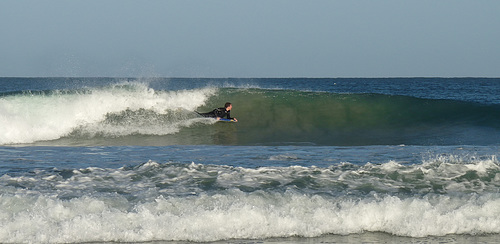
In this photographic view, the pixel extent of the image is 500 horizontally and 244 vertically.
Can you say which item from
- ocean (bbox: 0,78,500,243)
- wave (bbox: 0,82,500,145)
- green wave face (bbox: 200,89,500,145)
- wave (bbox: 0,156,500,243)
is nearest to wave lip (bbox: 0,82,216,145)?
wave (bbox: 0,82,500,145)

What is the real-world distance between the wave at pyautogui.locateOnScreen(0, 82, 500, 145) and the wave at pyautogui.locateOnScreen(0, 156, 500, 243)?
22.4 ft

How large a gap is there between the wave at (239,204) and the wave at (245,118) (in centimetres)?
684

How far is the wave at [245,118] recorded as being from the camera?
15.3 meters

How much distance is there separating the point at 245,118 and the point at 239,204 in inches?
505

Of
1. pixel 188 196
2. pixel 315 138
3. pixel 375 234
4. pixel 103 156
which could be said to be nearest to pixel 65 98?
pixel 315 138

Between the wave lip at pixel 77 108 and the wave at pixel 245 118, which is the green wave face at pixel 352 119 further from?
the wave lip at pixel 77 108

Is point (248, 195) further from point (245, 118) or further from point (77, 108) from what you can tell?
point (245, 118)

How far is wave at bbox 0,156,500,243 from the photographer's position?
18.9 ft

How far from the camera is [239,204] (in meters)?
6.15

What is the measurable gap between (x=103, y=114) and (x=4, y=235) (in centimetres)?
1210

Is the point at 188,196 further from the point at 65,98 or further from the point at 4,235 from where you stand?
the point at 65,98

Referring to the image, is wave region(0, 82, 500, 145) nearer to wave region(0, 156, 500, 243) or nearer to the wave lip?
the wave lip

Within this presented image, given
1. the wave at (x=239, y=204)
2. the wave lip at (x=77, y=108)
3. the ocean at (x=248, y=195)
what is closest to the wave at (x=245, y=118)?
the wave lip at (x=77, y=108)

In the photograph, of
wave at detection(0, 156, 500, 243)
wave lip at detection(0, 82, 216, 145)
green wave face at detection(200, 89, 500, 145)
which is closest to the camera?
wave at detection(0, 156, 500, 243)
